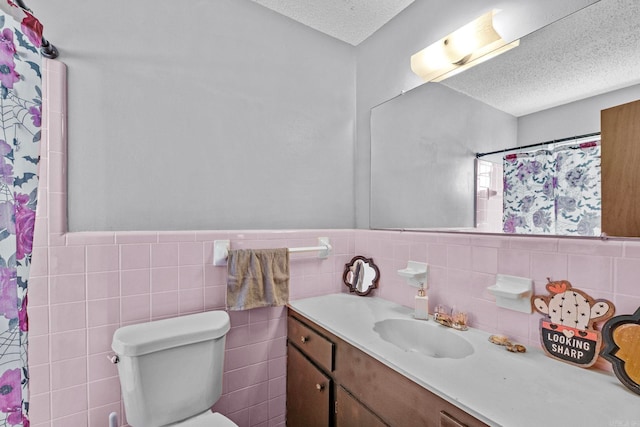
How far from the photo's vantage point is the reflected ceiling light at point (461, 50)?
1160 millimetres

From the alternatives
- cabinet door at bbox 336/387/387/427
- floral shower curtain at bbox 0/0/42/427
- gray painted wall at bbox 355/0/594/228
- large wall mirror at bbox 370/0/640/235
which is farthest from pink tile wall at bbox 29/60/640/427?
gray painted wall at bbox 355/0/594/228

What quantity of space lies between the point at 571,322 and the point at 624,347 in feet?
0.41

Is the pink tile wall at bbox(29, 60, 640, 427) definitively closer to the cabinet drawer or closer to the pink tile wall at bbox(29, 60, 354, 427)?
the pink tile wall at bbox(29, 60, 354, 427)

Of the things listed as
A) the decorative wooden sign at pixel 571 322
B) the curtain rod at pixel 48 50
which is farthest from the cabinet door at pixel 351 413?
the curtain rod at pixel 48 50

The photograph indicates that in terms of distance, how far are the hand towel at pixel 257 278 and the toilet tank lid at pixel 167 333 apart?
0.12 meters

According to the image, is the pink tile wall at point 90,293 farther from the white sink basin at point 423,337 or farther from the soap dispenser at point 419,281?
the soap dispenser at point 419,281

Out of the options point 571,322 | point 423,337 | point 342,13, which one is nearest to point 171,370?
point 423,337

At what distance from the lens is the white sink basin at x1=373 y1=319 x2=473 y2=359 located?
1.11 meters

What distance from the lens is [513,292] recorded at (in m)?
1.01

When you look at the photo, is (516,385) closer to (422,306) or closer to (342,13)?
(422,306)

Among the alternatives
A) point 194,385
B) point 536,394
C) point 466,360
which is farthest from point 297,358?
point 536,394

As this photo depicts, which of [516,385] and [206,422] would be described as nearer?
[516,385]

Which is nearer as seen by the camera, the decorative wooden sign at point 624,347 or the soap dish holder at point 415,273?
the decorative wooden sign at point 624,347

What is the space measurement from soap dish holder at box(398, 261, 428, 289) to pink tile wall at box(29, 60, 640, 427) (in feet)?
0.12
